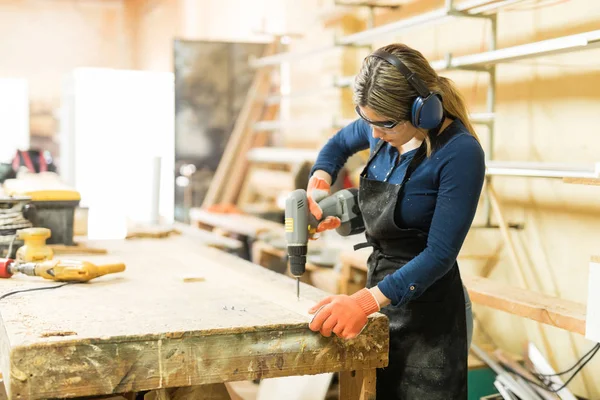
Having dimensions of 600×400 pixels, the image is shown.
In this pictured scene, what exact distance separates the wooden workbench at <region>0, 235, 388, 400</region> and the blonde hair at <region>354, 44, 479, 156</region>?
52 centimetres

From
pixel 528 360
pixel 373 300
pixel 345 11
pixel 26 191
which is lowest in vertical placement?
pixel 528 360

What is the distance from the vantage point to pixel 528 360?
9.78ft

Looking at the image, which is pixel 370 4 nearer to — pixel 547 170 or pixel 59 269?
pixel 547 170

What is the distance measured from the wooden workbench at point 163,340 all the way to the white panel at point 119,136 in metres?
5.31

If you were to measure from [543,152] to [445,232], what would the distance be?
1.71 meters

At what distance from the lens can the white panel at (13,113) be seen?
30.3 ft

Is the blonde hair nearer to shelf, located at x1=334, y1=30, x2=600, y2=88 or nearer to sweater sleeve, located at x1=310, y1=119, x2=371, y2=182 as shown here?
sweater sleeve, located at x1=310, y1=119, x2=371, y2=182

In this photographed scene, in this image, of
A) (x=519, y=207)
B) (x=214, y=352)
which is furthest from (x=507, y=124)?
(x=214, y=352)

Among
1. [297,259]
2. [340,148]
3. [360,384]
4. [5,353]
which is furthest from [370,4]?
[5,353]

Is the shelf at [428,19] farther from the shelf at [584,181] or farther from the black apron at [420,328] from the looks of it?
the black apron at [420,328]

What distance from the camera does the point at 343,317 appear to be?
162 centimetres

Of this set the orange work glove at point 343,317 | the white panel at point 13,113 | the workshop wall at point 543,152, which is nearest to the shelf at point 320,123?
the workshop wall at point 543,152

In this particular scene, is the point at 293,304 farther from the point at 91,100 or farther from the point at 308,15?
the point at 91,100

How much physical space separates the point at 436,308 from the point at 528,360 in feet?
4.33
